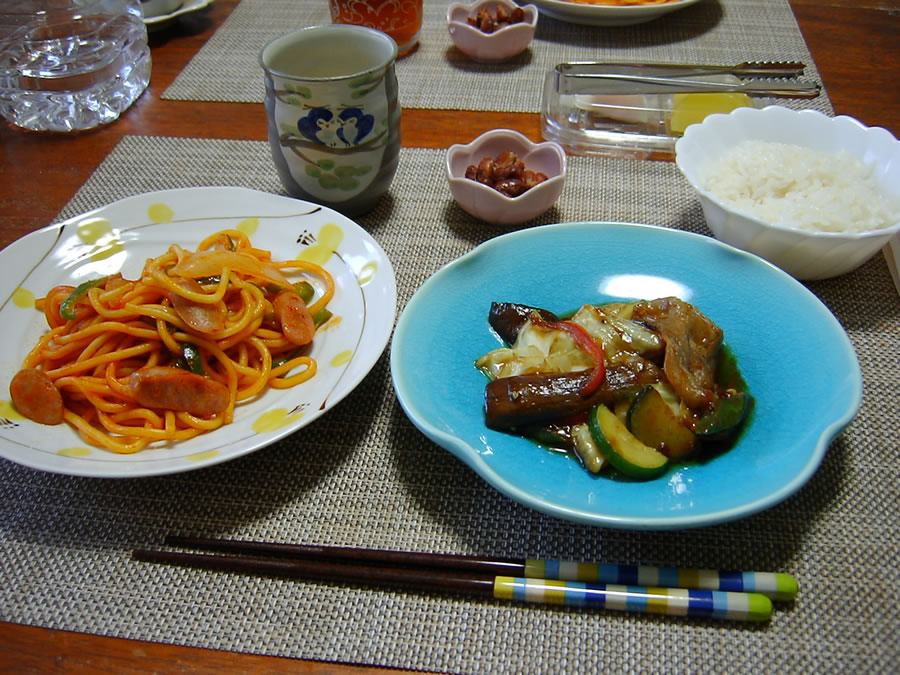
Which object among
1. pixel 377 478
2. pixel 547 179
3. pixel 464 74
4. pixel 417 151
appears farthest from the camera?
pixel 464 74

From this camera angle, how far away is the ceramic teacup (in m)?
1.54

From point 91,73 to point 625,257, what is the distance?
1885 millimetres

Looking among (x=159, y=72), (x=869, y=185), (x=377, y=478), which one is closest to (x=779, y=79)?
(x=869, y=185)

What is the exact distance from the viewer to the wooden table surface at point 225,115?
6.48 feet

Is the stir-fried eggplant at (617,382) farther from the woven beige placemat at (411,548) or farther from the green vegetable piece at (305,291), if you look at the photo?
the green vegetable piece at (305,291)

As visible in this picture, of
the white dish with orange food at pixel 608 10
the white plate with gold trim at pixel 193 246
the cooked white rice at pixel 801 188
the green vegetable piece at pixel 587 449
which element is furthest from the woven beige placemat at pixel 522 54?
the green vegetable piece at pixel 587 449

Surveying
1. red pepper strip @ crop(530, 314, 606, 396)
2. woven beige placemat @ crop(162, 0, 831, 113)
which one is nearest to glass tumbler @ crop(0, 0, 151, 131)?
woven beige placemat @ crop(162, 0, 831, 113)

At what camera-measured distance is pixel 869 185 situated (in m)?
1.59

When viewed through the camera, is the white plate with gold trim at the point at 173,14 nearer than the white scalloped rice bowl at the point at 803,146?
No

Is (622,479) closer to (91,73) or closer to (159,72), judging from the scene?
(91,73)

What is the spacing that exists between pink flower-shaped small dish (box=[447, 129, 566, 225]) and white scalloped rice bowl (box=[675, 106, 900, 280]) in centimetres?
33

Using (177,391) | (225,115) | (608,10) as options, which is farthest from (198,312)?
(608,10)

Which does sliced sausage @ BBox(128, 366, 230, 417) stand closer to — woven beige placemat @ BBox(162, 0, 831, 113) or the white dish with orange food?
woven beige placemat @ BBox(162, 0, 831, 113)

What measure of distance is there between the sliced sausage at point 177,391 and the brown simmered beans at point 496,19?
1.78m
